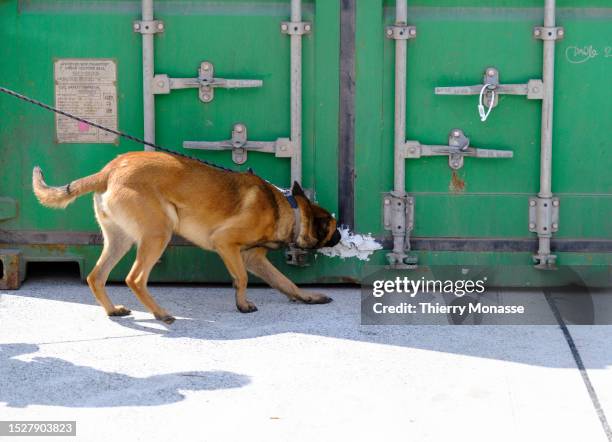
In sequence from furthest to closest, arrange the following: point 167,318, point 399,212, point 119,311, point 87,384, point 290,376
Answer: point 399,212, point 119,311, point 167,318, point 290,376, point 87,384

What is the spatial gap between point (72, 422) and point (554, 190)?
3575 millimetres

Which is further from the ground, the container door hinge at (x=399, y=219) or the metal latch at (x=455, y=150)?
the metal latch at (x=455, y=150)

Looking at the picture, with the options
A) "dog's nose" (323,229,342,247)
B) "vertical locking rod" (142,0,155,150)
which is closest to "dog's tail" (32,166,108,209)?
"vertical locking rod" (142,0,155,150)

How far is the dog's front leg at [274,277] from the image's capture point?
6488mm

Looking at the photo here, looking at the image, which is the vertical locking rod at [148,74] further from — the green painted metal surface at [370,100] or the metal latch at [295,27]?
the metal latch at [295,27]

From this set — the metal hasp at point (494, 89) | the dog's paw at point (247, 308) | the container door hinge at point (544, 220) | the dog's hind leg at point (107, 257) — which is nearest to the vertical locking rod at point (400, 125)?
the metal hasp at point (494, 89)

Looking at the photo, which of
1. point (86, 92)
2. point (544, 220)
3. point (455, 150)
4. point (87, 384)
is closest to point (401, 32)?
point (455, 150)

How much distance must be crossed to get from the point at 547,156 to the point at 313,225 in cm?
153

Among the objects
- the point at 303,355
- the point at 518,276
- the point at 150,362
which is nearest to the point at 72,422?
the point at 150,362

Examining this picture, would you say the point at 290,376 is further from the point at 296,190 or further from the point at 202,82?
the point at 202,82

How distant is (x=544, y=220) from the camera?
659 cm

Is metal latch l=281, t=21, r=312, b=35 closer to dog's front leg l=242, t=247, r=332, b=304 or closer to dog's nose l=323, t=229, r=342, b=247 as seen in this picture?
dog's nose l=323, t=229, r=342, b=247

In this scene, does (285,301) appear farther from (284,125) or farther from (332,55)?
(332,55)

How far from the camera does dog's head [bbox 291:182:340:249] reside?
642 centimetres
